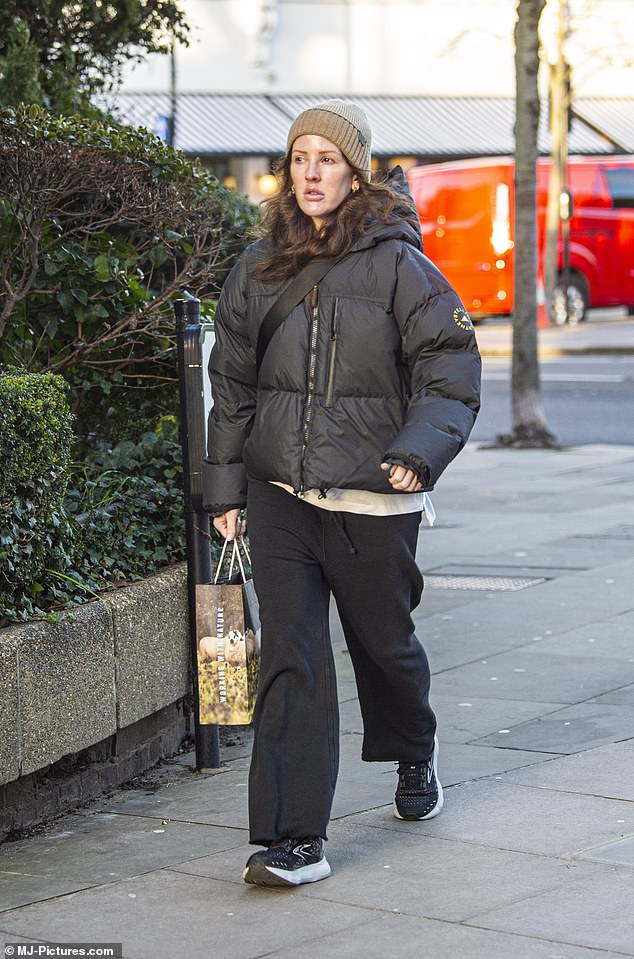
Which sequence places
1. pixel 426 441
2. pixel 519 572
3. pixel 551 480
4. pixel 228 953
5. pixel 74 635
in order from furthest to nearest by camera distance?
1. pixel 551 480
2. pixel 519 572
3. pixel 74 635
4. pixel 426 441
5. pixel 228 953

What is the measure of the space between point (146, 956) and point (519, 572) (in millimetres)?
4922

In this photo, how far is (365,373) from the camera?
393 cm

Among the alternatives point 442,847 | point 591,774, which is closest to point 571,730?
point 591,774

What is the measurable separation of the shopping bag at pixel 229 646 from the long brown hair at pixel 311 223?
31.1 inches

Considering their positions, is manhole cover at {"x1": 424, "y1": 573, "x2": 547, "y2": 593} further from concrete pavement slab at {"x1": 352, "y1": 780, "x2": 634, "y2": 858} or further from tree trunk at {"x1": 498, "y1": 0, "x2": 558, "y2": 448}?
tree trunk at {"x1": 498, "y1": 0, "x2": 558, "y2": 448}

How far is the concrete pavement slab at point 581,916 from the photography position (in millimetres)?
3449

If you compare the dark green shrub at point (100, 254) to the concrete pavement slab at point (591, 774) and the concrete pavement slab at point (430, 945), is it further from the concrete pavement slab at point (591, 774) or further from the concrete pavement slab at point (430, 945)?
the concrete pavement slab at point (430, 945)

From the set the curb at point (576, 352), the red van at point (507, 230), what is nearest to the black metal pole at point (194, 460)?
the curb at point (576, 352)

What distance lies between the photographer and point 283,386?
3.98m

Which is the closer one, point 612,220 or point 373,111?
point 612,220

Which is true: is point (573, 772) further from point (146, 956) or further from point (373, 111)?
point (373, 111)

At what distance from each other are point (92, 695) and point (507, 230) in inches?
943

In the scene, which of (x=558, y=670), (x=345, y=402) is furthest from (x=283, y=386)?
(x=558, y=670)

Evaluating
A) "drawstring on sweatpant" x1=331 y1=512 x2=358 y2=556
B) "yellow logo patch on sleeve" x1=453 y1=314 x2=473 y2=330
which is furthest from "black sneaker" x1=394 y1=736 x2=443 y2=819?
"yellow logo patch on sleeve" x1=453 y1=314 x2=473 y2=330
